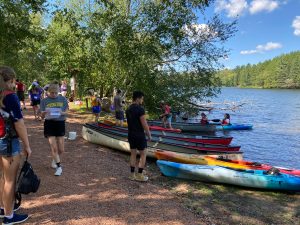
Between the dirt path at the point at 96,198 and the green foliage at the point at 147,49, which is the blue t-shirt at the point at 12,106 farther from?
the green foliage at the point at 147,49

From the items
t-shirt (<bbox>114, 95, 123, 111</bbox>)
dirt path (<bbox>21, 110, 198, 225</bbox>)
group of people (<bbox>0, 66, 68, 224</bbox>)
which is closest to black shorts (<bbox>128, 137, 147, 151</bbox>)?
dirt path (<bbox>21, 110, 198, 225</bbox>)

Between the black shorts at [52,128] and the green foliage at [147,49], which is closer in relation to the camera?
the black shorts at [52,128]

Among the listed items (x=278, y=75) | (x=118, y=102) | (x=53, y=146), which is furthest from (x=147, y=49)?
(x=278, y=75)

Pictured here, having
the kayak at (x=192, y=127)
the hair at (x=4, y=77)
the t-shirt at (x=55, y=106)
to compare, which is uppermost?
the hair at (x=4, y=77)

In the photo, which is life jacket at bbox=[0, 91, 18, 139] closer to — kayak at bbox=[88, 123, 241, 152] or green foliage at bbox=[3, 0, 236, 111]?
kayak at bbox=[88, 123, 241, 152]

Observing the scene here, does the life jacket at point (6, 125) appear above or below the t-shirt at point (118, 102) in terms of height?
above

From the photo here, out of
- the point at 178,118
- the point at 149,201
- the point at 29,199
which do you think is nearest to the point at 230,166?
the point at 149,201

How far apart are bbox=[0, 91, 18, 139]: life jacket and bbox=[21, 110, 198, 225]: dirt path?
148 cm

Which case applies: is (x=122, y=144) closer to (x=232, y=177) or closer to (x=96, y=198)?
(x=232, y=177)

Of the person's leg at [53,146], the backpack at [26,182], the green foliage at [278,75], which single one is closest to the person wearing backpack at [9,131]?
the backpack at [26,182]

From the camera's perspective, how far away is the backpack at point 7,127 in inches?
158

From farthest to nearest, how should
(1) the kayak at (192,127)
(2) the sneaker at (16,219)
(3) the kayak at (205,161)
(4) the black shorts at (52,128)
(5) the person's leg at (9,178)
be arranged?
1. (1) the kayak at (192,127)
2. (3) the kayak at (205,161)
3. (4) the black shorts at (52,128)
4. (2) the sneaker at (16,219)
5. (5) the person's leg at (9,178)

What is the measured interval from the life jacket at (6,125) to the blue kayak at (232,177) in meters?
5.38

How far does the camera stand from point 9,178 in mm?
4195
